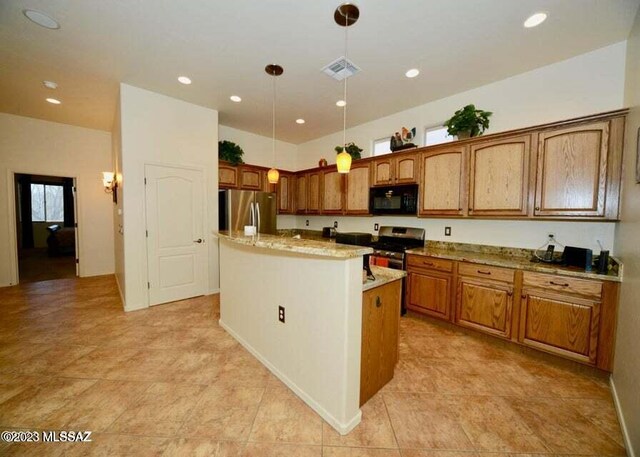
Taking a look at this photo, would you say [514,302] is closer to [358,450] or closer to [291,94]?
[358,450]

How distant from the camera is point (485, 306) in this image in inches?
103

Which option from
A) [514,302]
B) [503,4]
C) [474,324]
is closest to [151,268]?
[474,324]

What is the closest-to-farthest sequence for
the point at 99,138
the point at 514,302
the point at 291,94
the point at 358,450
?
the point at 358,450 < the point at 514,302 < the point at 291,94 < the point at 99,138

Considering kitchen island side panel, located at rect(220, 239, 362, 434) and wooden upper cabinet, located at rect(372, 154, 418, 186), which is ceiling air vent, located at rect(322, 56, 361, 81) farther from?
kitchen island side panel, located at rect(220, 239, 362, 434)

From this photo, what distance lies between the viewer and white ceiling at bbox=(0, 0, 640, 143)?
6.45 ft

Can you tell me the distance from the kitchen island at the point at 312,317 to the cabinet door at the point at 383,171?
214 cm

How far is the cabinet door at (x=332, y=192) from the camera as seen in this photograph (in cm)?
448

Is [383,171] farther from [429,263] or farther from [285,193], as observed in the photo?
[285,193]

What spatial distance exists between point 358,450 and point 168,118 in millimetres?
4402

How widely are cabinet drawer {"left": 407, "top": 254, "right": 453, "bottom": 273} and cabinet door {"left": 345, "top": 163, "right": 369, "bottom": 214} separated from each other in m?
1.18

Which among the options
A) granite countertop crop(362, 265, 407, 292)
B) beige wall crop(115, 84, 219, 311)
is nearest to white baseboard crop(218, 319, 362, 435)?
granite countertop crop(362, 265, 407, 292)

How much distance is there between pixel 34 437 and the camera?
1.48 meters

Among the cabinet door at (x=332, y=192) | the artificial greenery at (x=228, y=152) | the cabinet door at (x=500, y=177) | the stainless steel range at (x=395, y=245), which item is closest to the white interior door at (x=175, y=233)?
the artificial greenery at (x=228, y=152)

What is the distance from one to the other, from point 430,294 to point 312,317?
198 centimetres
